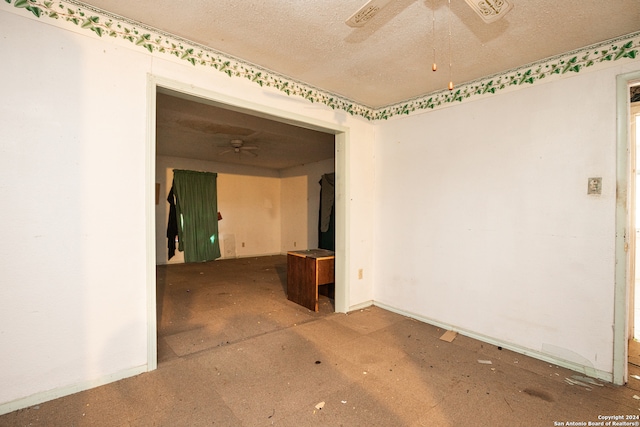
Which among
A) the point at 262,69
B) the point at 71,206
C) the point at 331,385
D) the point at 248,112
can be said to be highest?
the point at 262,69

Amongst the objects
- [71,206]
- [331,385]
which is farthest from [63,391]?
[331,385]

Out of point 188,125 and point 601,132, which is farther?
point 188,125

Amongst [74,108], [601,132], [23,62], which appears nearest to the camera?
[23,62]

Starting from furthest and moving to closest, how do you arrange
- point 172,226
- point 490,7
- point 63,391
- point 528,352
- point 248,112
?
point 172,226 < point 248,112 < point 528,352 < point 63,391 < point 490,7

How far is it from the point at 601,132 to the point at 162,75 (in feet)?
10.6

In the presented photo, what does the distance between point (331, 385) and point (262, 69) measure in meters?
2.60

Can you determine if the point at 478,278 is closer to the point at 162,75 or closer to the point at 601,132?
the point at 601,132

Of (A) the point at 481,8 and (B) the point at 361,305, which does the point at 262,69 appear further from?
(B) the point at 361,305

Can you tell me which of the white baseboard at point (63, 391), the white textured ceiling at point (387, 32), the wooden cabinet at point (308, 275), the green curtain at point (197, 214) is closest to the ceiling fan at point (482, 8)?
the white textured ceiling at point (387, 32)

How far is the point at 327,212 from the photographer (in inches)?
265

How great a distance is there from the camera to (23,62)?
1.69m

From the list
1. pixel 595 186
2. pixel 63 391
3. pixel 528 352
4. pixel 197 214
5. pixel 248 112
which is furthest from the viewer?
pixel 197 214

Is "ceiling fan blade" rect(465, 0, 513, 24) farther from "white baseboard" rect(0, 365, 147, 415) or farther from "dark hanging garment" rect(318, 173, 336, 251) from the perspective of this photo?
"dark hanging garment" rect(318, 173, 336, 251)

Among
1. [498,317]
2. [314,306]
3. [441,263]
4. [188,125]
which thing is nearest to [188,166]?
[188,125]
